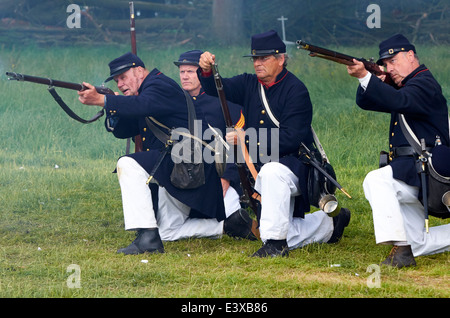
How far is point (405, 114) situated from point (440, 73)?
10.1m

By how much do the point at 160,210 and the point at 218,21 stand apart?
1281 centimetres

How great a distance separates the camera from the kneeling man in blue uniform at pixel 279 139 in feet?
21.2

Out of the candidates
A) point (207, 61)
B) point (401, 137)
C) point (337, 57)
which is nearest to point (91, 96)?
point (207, 61)

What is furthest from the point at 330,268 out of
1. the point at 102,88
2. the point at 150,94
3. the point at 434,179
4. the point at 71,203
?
the point at 71,203

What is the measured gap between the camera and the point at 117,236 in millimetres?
7492

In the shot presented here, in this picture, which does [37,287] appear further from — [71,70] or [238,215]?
[71,70]

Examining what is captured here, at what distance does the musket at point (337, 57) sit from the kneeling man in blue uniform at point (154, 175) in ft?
4.54

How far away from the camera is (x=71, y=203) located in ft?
29.3

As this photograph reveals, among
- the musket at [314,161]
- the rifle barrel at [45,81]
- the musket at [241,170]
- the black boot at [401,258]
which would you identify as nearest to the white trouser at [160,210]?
the musket at [241,170]

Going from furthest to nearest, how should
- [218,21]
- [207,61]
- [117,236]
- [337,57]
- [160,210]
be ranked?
[218,21], [117,236], [160,210], [207,61], [337,57]

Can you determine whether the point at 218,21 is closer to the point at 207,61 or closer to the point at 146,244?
the point at 207,61

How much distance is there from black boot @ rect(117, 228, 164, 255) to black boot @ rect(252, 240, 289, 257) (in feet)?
2.73

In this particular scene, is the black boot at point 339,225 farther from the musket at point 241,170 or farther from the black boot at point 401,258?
→ the black boot at point 401,258

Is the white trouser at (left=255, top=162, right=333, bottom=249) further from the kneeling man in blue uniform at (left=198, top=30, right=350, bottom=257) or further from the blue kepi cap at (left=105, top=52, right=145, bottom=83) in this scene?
the blue kepi cap at (left=105, top=52, right=145, bottom=83)
